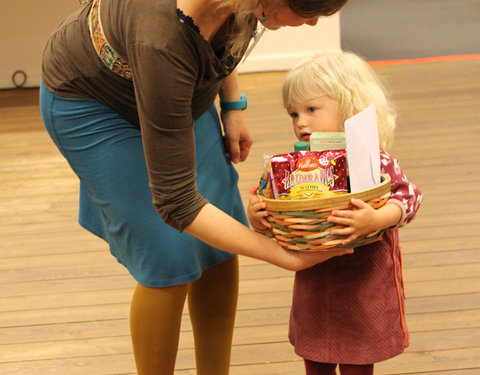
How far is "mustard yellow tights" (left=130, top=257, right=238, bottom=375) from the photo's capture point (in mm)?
1431

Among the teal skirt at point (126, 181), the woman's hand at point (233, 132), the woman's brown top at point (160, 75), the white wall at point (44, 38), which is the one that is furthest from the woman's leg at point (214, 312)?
the white wall at point (44, 38)

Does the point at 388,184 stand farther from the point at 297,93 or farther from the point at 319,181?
the point at 297,93

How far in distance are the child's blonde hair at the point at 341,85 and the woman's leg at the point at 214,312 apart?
1.51ft

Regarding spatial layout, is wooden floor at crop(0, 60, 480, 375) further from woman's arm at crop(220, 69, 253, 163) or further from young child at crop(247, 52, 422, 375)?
woman's arm at crop(220, 69, 253, 163)

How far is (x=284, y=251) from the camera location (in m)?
1.22

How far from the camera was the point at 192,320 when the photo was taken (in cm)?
164

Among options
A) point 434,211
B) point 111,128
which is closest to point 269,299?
point 434,211

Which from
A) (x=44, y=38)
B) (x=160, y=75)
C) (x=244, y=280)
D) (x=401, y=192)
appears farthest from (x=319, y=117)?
(x=44, y=38)

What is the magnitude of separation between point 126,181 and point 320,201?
436mm

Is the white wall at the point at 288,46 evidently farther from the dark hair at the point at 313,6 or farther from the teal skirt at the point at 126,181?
the dark hair at the point at 313,6

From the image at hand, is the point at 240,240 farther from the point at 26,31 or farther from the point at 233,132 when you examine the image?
the point at 26,31

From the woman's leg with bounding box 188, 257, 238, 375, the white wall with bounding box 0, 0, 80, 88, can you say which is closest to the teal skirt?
the woman's leg with bounding box 188, 257, 238, 375

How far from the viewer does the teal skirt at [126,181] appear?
1333 mm

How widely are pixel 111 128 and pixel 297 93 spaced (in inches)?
15.4
